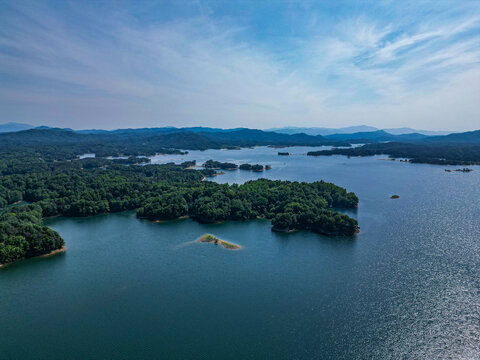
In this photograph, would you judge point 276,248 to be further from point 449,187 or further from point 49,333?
point 449,187

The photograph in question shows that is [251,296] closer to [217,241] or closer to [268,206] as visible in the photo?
[217,241]

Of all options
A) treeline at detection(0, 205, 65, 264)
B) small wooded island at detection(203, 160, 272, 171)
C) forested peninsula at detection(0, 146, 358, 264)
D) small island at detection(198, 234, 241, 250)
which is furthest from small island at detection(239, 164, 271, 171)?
treeline at detection(0, 205, 65, 264)

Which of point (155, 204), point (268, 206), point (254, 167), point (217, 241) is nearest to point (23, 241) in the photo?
point (155, 204)

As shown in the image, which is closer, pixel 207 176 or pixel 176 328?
pixel 176 328

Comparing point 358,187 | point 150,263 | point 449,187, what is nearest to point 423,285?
point 150,263

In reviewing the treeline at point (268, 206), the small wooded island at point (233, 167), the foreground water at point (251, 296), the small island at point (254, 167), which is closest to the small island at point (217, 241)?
the foreground water at point (251, 296)

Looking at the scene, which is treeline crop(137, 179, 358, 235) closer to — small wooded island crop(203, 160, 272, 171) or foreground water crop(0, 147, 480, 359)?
foreground water crop(0, 147, 480, 359)
